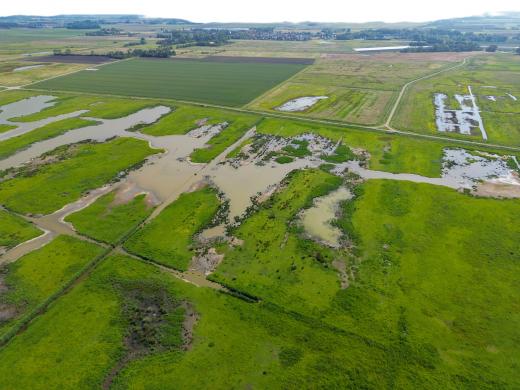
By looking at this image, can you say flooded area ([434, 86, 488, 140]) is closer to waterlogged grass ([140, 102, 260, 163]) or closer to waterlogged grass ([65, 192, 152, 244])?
waterlogged grass ([140, 102, 260, 163])

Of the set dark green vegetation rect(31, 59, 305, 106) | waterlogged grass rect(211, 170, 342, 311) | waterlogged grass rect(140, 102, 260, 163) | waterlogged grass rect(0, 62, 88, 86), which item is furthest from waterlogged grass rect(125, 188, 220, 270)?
waterlogged grass rect(0, 62, 88, 86)

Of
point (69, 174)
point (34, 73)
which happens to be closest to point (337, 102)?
point (69, 174)

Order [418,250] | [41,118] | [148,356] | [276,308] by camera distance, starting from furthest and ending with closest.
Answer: [41,118]
[418,250]
[276,308]
[148,356]

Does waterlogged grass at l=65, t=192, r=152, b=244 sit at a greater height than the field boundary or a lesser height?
lesser

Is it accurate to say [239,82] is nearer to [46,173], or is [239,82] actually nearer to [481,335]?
[46,173]

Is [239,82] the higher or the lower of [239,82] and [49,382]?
the higher

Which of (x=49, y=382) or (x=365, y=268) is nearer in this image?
(x=49, y=382)

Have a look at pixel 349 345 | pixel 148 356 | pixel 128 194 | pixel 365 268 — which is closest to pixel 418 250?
pixel 365 268
